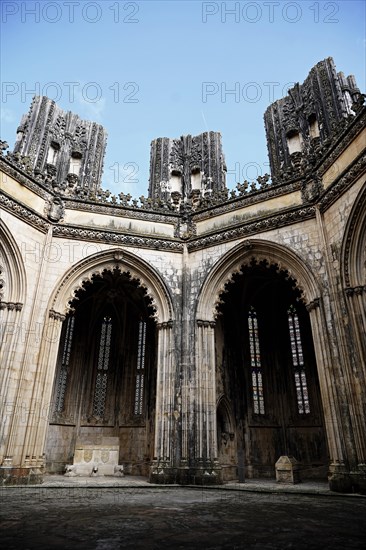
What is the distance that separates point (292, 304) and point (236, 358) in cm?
423

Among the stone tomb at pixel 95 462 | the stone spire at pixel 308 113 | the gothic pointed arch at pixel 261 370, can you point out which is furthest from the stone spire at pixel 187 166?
the stone tomb at pixel 95 462

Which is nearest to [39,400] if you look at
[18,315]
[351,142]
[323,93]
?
[18,315]

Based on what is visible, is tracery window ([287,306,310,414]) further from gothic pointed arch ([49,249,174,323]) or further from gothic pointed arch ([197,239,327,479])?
gothic pointed arch ([49,249,174,323])

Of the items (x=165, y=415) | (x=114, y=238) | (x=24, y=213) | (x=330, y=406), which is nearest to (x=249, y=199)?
(x=114, y=238)

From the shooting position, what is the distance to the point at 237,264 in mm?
14820

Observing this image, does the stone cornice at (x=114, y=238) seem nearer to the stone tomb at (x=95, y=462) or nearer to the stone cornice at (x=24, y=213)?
the stone cornice at (x=24, y=213)

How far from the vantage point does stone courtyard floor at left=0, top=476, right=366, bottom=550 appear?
13.4ft

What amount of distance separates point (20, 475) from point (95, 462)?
438 cm

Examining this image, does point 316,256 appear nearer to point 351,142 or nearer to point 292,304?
point 351,142

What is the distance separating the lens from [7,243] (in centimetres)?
1296

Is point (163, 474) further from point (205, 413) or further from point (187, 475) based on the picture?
point (205, 413)

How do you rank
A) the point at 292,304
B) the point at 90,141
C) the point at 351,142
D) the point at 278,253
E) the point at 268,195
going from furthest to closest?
1. the point at 90,141
2. the point at 292,304
3. the point at 268,195
4. the point at 278,253
5. the point at 351,142

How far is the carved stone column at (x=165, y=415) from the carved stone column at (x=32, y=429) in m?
3.76

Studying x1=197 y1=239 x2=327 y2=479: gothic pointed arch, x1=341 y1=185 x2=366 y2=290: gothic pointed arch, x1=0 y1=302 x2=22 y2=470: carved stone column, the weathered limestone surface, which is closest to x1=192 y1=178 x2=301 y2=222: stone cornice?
the weathered limestone surface
